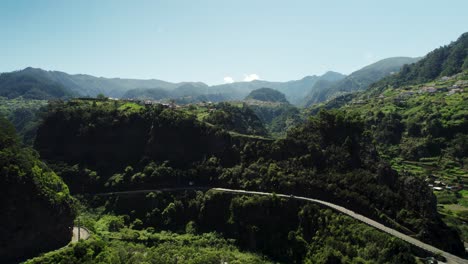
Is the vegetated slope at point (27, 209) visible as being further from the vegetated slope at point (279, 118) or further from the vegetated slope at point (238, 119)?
the vegetated slope at point (279, 118)

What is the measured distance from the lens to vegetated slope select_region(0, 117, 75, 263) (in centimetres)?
3982

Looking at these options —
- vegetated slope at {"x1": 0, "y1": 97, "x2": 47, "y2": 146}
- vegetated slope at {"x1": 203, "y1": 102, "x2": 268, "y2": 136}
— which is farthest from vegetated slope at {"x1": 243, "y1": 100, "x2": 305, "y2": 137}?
vegetated slope at {"x1": 0, "y1": 97, "x2": 47, "y2": 146}

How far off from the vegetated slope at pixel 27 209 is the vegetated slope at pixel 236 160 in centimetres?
1497

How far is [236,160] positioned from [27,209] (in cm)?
3037

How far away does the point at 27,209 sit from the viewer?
41750mm

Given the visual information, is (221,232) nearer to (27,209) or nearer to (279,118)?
(27,209)

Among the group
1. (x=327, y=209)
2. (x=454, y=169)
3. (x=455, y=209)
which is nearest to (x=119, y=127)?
(x=327, y=209)

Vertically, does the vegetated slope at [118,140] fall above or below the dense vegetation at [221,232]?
above

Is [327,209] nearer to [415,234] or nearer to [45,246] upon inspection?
[415,234]

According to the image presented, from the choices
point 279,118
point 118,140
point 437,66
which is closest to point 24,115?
point 118,140

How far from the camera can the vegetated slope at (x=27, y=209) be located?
1568 inches

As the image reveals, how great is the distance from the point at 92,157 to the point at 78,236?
2373 centimetres

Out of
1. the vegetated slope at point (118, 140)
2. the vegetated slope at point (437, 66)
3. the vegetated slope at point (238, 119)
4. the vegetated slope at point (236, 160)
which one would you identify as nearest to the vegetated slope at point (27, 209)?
the vegetated slope at point (236, 160)

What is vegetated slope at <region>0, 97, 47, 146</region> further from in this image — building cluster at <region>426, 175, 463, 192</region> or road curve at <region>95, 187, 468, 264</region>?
building cluster at <region>426, 175, 463, 192</region>
